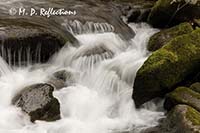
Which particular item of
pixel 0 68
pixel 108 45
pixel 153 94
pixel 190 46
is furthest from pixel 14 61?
pixel 190 46

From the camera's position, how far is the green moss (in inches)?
251

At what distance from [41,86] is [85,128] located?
1189mm

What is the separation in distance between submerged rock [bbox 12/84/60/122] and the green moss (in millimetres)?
2418

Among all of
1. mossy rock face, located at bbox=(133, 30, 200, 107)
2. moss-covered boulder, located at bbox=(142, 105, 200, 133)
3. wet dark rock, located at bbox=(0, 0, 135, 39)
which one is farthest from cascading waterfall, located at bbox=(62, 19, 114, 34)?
moss-covered boulder, located at bbox=(142, 105, 200, 133)

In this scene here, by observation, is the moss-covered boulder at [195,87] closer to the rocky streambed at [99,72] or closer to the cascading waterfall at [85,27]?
the rocky streambed at [99,72]

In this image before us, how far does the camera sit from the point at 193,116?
654cm

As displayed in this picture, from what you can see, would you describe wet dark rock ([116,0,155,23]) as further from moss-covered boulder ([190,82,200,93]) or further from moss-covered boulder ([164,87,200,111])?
moss-covered boulder ([164,87,200,111])

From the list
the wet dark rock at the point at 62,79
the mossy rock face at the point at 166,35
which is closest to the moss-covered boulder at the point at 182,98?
the wet dark rock at the point at 62,79

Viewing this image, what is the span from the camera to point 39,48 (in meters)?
9.09

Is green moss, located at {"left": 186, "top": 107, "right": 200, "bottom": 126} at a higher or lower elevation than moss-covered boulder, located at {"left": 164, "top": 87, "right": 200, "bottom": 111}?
higher

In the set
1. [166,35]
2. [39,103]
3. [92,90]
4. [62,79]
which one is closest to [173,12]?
[166,35]

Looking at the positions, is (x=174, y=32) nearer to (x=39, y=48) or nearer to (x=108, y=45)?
(x=108, y=45)

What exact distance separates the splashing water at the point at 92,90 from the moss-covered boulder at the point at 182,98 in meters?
0.31

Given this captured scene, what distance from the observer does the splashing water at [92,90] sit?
281 inches
